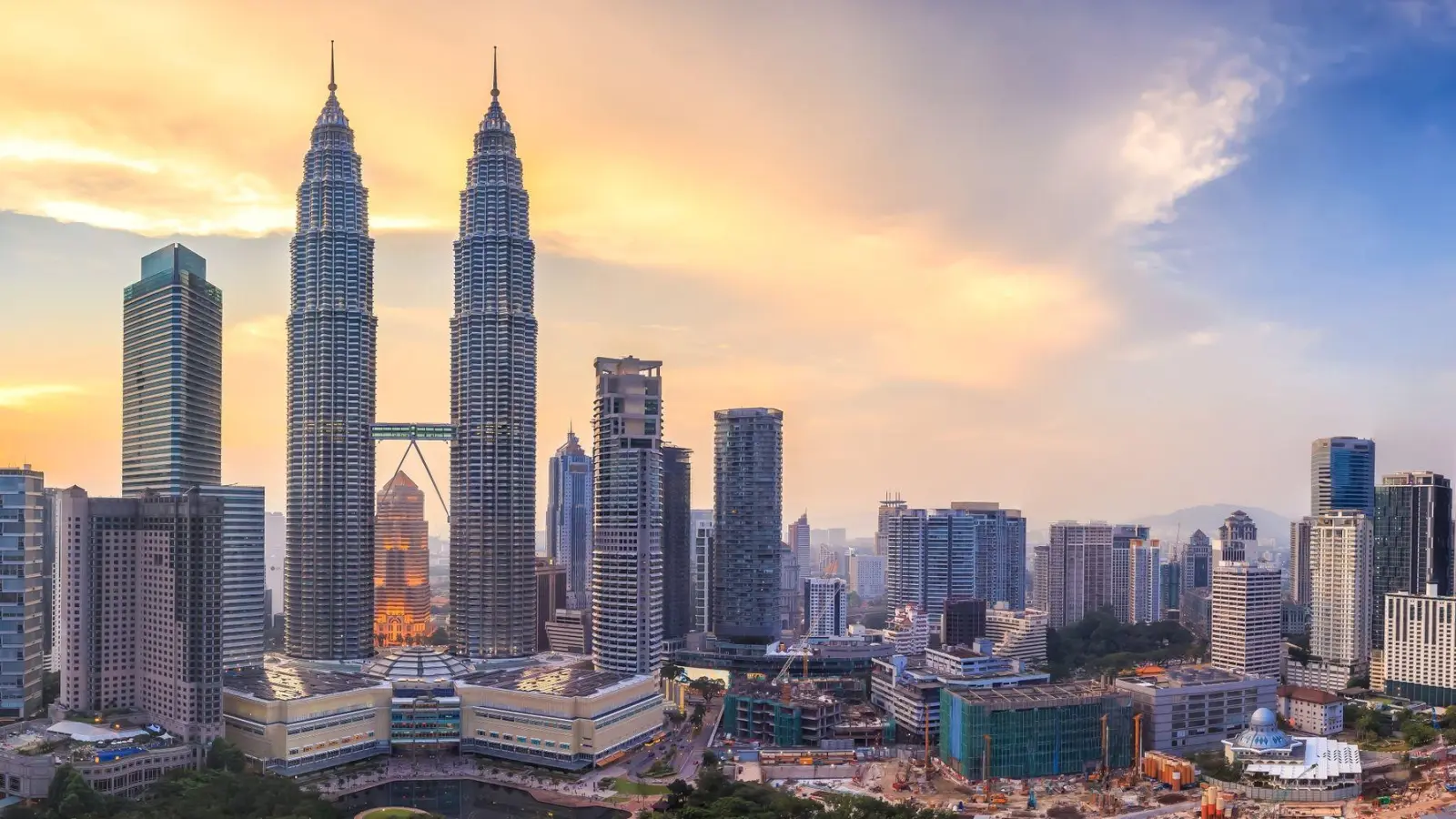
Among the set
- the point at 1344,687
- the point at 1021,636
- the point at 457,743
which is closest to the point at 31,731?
the point at 457,743

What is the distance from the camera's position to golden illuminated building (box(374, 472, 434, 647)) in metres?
54.4

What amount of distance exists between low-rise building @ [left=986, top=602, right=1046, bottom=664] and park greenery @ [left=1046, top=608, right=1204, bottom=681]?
30.8 inches

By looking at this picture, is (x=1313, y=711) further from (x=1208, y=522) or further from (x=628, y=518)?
(x=1208, y=522)

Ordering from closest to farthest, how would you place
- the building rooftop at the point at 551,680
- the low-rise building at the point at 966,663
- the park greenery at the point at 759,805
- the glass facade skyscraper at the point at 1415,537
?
the park greenery at the point at 759,805
the building rooftop at the point at 551,680
the low-rise building at the point at 966,663
the glass facade skyscraper at the point at 1415,537

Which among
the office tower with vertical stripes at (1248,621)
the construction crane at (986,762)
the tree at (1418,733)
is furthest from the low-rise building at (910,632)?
the tree at (1418,733)

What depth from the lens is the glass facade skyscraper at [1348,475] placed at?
53.3m

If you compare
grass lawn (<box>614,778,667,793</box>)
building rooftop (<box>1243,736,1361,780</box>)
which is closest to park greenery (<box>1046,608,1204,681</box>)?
building rooftop (<box>1243,736,1361,780</box>)

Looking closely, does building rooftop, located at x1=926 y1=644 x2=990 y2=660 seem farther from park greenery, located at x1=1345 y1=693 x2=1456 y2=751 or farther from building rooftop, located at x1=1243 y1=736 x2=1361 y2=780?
park greenery, located at x1=1345 y1=693 x2=1456 y2=751

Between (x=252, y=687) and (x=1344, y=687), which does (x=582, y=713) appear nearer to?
(x=252, y=687)

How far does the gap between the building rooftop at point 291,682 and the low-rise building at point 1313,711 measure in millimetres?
27605

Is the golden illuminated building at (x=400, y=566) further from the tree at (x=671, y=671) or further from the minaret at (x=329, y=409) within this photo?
the tree at (x=671, y=671)

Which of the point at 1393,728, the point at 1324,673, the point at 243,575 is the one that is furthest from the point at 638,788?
the point at 1324,673

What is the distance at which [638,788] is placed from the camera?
1120 inches

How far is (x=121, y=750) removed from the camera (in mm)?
25734
